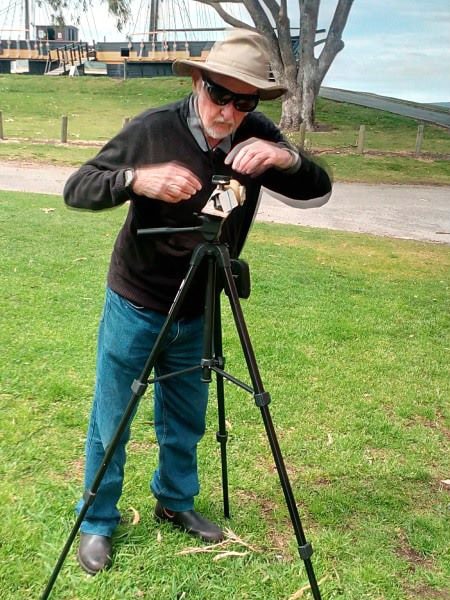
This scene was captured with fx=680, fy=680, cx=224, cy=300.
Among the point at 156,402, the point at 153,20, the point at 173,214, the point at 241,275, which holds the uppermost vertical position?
the point at 153,20

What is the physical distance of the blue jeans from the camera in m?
2.45

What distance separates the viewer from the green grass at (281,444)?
8.66 ft

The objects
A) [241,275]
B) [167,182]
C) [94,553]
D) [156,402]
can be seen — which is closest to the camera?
[167,182]

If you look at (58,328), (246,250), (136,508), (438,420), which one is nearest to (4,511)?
(136,508)

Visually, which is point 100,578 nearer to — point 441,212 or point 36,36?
point 441,212

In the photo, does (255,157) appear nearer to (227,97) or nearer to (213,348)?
(227,97)

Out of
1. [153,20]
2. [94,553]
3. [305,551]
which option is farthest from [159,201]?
[153,20]

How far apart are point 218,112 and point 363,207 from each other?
1103cm

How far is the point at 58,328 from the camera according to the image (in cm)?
494

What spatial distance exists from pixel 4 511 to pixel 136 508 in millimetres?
553

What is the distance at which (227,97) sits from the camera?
2150 mm

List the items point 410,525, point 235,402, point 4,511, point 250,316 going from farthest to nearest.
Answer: point 250,316 < point 235,402 < point 410,525 < point 4,511

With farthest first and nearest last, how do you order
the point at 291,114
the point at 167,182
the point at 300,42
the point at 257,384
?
the point at 291,114
the point at 300,42
the point at 257,384
the point at 167,182

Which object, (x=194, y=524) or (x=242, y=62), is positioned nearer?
(x=242, y=62)
